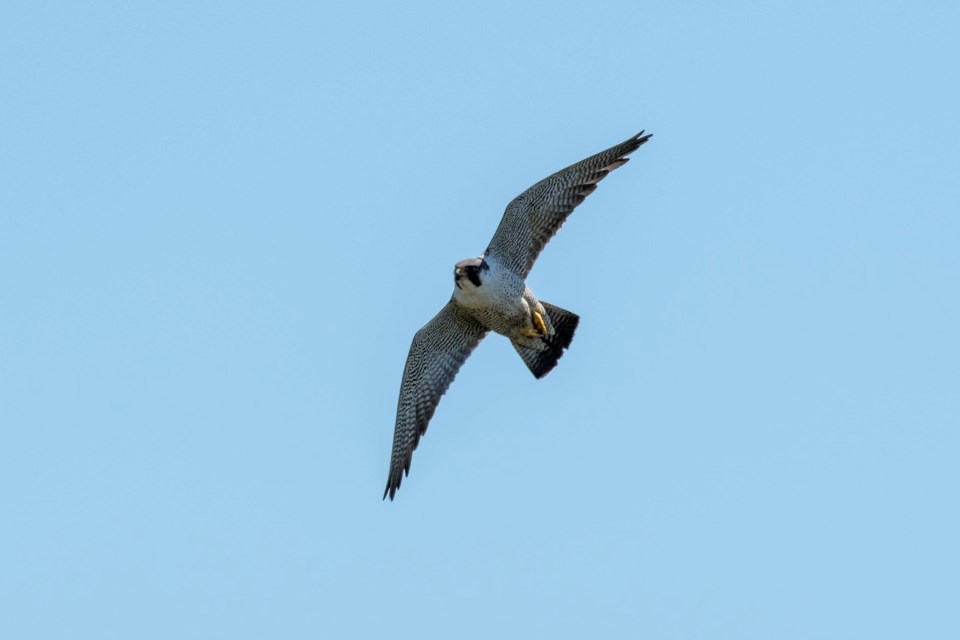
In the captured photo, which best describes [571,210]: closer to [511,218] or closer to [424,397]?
[511,218]

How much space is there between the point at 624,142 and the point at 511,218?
4.81 feet

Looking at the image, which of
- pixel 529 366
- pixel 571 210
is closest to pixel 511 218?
pixel 571 210

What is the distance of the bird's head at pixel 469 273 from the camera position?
16875mm

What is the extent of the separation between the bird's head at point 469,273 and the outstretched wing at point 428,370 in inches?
36.1

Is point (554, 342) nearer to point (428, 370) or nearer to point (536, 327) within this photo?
point (536, 327)

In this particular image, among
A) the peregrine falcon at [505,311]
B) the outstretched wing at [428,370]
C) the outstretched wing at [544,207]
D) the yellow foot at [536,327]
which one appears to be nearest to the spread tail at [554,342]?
the peregrine falcon at [505,311]

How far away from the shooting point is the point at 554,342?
1825 cm

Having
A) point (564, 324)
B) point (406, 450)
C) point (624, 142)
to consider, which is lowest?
point (406, 450)

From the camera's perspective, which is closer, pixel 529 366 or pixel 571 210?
pixel 571 210

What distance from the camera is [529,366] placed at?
1845 cm

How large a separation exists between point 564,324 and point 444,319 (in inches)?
54.8

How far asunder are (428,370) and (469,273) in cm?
181

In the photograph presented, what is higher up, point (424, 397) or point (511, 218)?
point (511, 218)

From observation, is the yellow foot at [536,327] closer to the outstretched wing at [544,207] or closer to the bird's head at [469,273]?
the outstretched wing at [544,207]
